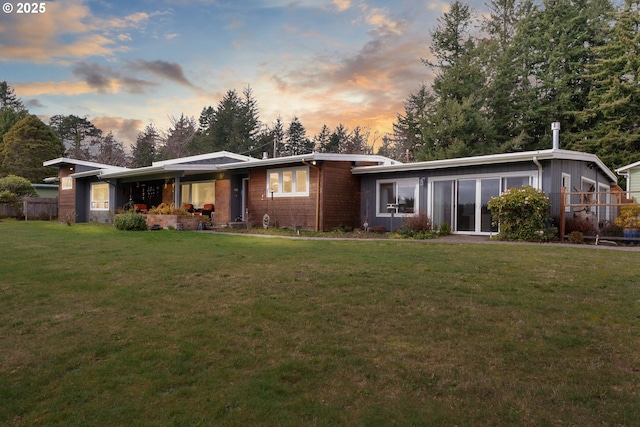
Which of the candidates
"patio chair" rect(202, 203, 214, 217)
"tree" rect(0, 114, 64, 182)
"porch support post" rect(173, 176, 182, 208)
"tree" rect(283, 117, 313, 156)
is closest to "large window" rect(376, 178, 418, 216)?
"patio chair" rect(202, 203, 214, 217)

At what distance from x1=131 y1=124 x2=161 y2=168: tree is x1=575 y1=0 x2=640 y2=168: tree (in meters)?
43.0

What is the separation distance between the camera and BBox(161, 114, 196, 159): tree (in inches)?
1847

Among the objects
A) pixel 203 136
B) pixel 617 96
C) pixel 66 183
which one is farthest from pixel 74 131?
pixel 617 96

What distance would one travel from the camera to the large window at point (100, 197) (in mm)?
24078

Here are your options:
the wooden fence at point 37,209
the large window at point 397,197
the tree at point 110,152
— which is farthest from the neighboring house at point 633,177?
the tree at point 110,152

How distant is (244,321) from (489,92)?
91.1 ft

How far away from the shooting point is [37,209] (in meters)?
26.1

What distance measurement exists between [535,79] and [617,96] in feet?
17.0

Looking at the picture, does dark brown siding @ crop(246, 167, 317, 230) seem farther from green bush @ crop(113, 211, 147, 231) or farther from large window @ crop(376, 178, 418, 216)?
green bush @ crop(113, 211, 147, 231)

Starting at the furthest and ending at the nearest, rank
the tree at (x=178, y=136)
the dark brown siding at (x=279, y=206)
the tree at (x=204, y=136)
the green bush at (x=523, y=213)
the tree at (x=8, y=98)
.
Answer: the tree at (x=8, y=98) < the tree at (x=178, y=136) < the tree at (x=204, y=136) < the dark brown siding at (x=279, y=206) < the green bush at (x=523, y=213)

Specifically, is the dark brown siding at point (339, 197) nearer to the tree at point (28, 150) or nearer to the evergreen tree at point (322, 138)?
the evergreen tree at point (322, 138)

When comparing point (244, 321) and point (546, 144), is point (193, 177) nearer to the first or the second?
point (244, 321)

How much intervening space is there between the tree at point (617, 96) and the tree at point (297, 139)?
31.1 metres

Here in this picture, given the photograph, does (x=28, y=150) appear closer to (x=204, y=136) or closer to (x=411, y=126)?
(x=204, y=136)
